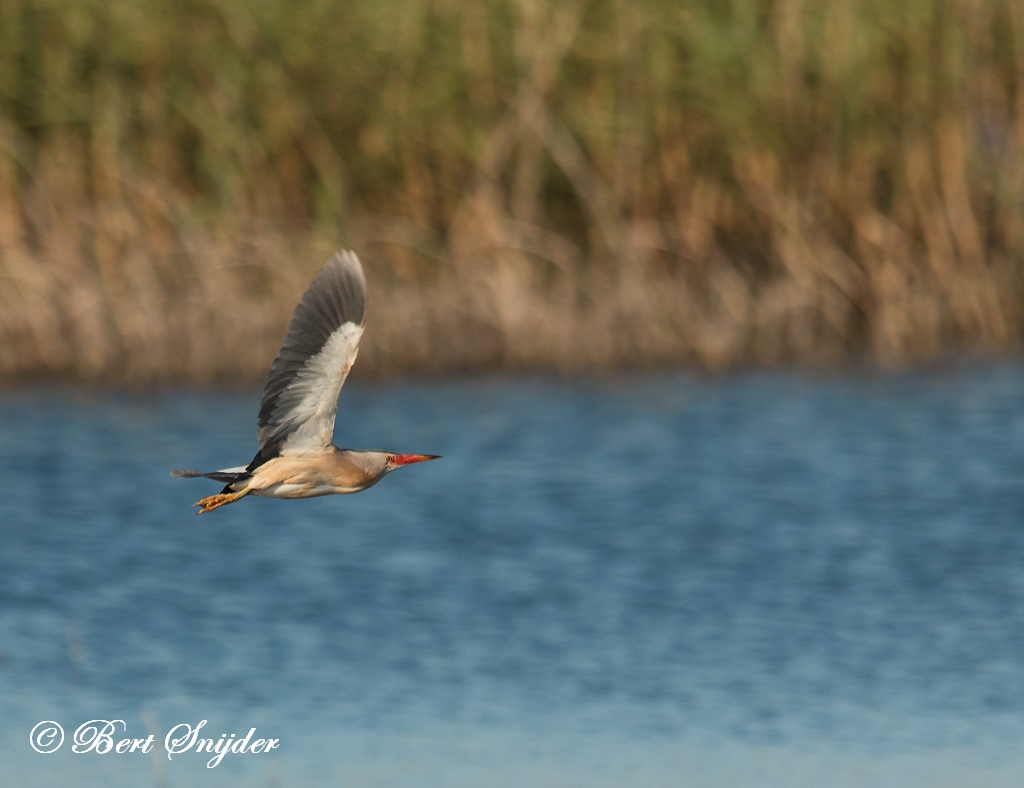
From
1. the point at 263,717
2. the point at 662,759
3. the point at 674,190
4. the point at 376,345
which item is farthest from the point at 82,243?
the point at 662,759

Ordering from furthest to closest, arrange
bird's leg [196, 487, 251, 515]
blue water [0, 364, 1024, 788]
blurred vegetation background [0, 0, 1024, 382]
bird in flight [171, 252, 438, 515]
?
blurred vegetation background [0, 0, 1024, 382] → blue water [0, 364, 1024, 788] → bird in flight [171, 252, 438, 515] → bird's leg [196, 487, 251, 515]

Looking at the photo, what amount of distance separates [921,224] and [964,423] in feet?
5.21

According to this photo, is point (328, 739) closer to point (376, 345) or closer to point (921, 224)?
point (376, 345)

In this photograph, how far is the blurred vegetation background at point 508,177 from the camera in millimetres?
14070

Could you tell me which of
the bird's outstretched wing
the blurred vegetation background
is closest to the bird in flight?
the bird's outstretched wing

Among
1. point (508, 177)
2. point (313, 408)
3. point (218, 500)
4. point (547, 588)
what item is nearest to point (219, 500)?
point (218, 500)

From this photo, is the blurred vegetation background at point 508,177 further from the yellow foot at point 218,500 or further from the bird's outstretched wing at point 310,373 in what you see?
the yellow foot at point 218,500

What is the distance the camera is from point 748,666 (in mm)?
8586

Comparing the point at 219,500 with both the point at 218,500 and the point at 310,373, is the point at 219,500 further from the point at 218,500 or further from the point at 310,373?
the point at 310,373

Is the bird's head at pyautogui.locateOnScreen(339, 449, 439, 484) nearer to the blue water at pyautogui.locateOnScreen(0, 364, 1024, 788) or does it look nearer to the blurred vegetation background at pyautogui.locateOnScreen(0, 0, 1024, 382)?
the blue water at pyautogui.locateOnScreen(0, 364, 1024, 788)

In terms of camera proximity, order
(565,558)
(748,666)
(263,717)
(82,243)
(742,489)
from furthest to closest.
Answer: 1. (82,243)
2. (742,489)
3. (565,558)
4. (748,666)
5. (263,717)

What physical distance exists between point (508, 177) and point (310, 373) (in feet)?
31.2

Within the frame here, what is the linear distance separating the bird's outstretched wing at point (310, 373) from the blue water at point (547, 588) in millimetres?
1717

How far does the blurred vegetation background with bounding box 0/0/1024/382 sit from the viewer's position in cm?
1407
